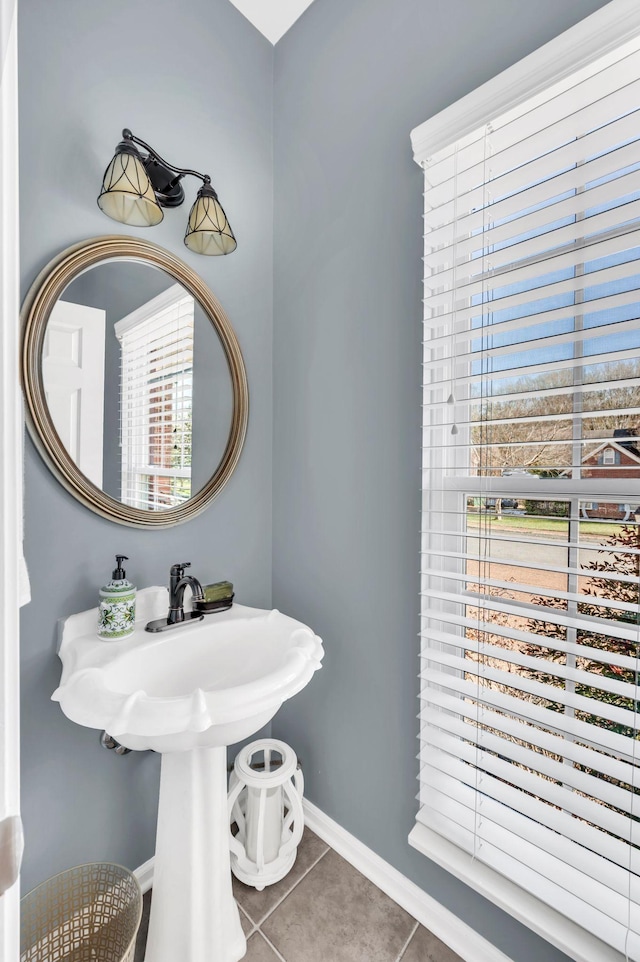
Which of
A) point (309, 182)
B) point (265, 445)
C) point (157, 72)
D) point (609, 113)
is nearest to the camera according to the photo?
point (609, 113)

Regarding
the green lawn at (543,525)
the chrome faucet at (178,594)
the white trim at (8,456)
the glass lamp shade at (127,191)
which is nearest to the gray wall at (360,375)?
the green lawn at (543,525)

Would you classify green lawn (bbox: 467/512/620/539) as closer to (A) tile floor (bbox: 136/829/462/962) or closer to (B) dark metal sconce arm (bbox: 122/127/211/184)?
(A) tile floor (bbox: 136/829/462/962)

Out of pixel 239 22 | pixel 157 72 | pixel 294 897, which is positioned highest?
pixel 239 22

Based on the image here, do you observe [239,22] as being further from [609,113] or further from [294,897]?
[294,897]

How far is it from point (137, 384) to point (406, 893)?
1.63 m

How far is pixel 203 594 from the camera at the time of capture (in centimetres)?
127

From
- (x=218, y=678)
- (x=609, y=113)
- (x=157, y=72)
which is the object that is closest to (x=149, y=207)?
(x=157, y=72)

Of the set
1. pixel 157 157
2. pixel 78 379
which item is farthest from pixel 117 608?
pixel 157 157

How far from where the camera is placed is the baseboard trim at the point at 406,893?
1.09 m

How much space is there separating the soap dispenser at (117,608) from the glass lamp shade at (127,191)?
905 mm

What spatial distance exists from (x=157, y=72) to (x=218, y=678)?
5.77 ft

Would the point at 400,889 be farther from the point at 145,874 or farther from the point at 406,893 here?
the point at 145,874

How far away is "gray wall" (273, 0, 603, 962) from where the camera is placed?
1175 mm

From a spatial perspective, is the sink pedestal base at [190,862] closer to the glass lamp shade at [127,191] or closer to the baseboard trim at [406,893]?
the baseboard trim at [406,893]
